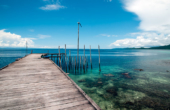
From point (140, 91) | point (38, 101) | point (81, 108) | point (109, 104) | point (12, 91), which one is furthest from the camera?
point (140, 91)

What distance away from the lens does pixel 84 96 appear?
4418 mm

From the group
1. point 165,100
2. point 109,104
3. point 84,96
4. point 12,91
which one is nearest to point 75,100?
point 84,96

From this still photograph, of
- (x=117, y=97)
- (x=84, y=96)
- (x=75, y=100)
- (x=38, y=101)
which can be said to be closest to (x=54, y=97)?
(x=38, y=101)

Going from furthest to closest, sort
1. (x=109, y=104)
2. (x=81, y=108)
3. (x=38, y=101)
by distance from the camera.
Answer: (x=109, y=104) → (x=38, y=101) → (x=81, y=108)

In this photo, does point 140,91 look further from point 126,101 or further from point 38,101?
point 38,101

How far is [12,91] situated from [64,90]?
9.14ft

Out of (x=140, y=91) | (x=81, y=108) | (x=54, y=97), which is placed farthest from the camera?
(x=140, y=91)

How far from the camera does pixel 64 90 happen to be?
16.6 ft

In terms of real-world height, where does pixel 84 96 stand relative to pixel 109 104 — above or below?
above

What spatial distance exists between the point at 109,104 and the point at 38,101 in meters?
6.83

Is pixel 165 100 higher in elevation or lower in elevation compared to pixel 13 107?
lower

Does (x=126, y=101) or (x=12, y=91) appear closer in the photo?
(x=12, y=91)

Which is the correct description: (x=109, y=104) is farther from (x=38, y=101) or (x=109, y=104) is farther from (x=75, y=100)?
(x=38, y=101)

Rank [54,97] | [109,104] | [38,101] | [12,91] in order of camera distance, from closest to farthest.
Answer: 1. [38,101]
2. [54,97]
3. [12,91]
4. [109,104]
